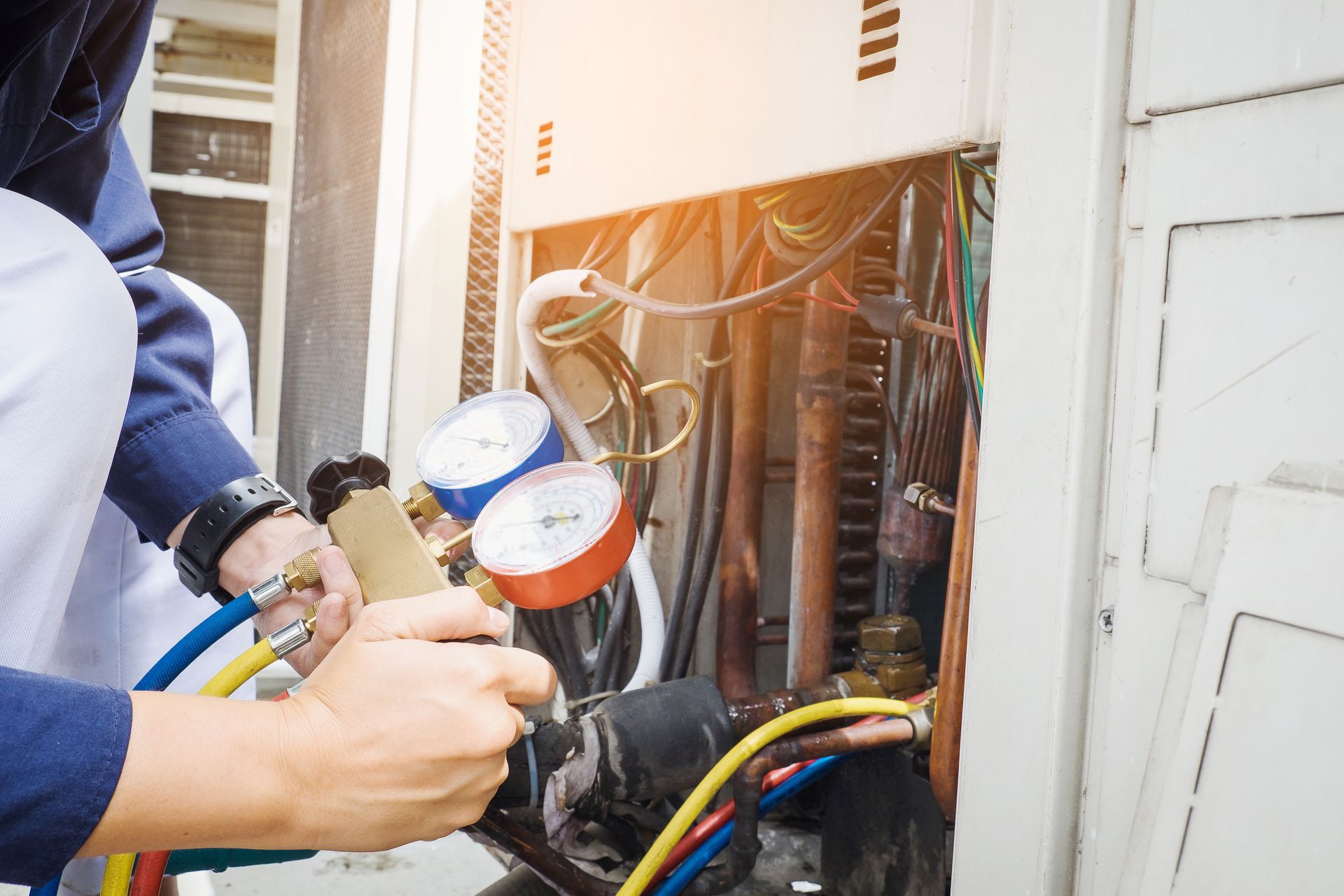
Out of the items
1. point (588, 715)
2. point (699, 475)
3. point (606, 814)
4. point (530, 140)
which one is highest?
point (530, 140)

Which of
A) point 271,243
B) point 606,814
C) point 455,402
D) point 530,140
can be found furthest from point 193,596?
point 271,243

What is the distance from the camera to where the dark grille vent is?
2.30 ft

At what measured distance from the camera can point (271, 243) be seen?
8.17ft

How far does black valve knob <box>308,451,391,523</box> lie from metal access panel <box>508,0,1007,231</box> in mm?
377

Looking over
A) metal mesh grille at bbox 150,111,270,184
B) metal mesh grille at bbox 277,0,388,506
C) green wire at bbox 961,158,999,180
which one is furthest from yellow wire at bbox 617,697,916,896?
metal mesh grille at bbox 150,111,270,184

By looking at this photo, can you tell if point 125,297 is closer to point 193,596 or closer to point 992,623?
point 193,596

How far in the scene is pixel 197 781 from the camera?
47 cm

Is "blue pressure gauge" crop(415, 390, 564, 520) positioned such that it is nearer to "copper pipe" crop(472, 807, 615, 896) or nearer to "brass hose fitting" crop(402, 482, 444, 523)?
"brass hose fitting" crop(402, 482, 444, 523)

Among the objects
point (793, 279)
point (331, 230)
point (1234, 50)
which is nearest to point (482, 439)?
point (793, 279)

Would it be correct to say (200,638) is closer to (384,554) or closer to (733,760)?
(384,554)

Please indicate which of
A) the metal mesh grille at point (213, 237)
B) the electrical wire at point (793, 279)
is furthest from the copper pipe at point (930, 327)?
the metal mesh grille at point (213, 237)

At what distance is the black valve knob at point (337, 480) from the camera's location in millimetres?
833

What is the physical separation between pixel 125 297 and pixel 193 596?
1.41 ft

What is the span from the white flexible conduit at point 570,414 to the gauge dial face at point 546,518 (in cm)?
33
